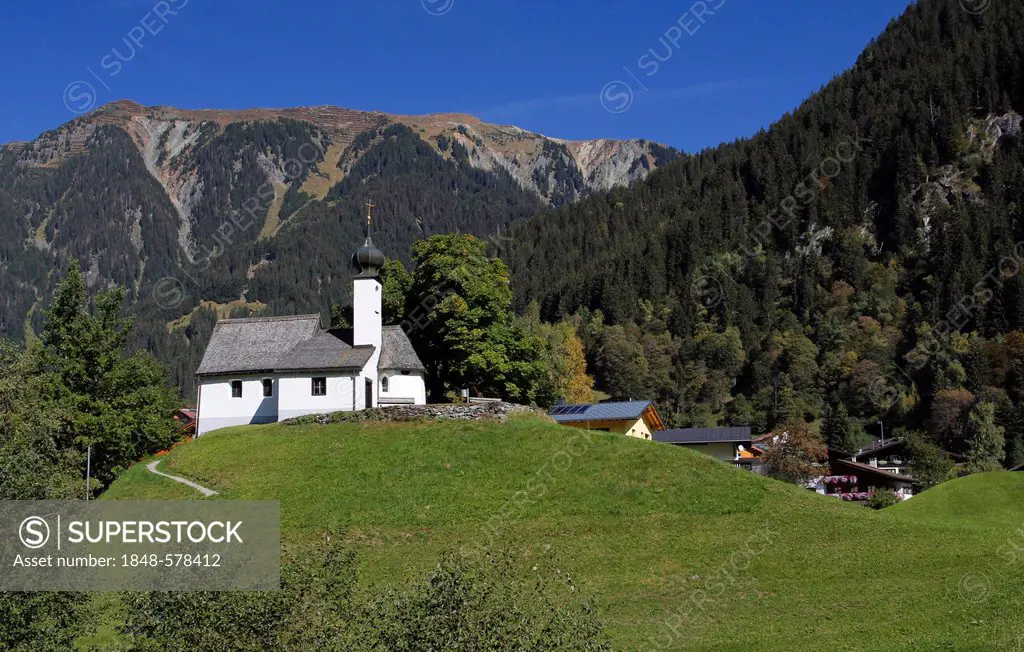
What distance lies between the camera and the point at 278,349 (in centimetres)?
5766

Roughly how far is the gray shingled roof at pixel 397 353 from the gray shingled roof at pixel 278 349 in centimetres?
122

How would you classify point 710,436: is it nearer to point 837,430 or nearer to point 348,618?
point 837,430

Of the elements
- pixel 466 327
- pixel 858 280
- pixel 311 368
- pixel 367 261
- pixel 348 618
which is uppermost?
pixel 858 280

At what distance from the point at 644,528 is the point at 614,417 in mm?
30668

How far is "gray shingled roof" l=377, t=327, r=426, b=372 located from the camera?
183 feet

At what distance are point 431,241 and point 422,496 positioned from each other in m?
23.1

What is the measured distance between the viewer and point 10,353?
146 feet

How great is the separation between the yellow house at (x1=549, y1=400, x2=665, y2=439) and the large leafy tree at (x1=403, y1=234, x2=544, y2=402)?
7822mm

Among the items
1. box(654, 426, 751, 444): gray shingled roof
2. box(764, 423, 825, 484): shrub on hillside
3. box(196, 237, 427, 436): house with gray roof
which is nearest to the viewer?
box(196, 237, 427, 436): house with gray roof

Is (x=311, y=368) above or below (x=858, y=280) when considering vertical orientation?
below

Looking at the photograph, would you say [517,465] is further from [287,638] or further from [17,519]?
[287,638]

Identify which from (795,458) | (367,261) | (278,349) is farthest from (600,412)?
(795,458)

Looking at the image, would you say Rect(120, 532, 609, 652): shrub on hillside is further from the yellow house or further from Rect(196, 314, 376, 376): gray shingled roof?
the yellow house

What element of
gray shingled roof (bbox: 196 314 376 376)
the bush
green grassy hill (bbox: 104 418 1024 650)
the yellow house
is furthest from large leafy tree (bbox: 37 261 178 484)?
the bush
